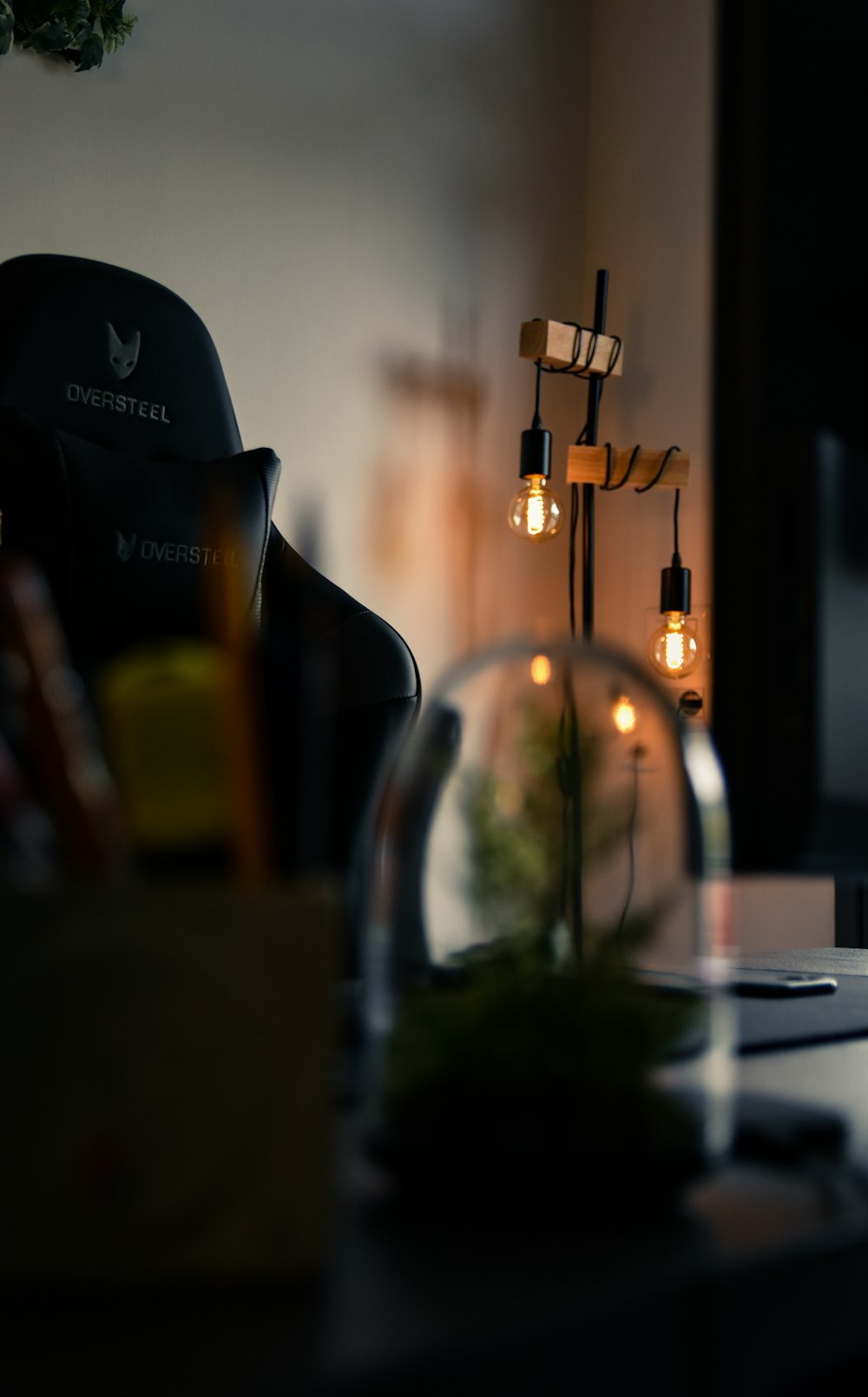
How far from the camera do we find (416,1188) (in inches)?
14.6

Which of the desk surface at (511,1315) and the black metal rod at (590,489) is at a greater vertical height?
the black metal rod at (590,489)

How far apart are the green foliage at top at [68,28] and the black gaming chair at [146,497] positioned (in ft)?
2.95

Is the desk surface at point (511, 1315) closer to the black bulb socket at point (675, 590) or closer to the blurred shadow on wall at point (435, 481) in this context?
the black bulb socket at point (675, 590)

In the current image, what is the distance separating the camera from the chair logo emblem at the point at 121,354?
1.66 metres

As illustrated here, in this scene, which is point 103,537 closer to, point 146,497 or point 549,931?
point 146,497

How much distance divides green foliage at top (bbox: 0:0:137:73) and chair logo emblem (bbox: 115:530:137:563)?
4.23 feet

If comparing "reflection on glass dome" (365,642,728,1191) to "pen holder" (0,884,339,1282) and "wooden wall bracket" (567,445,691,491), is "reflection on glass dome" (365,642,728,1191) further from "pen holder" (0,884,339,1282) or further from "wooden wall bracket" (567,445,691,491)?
"wooden wall bracket" (567,445,691,491)

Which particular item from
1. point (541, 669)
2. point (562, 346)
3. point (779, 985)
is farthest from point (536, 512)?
point (541, 669)

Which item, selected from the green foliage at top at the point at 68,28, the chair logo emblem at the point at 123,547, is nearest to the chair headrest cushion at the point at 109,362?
the chair logo emblem at the point at 123,547

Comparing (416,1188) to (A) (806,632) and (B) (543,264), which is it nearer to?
(A) (806,632)

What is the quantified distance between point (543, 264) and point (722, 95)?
2930 mm

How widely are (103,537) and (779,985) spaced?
93cm

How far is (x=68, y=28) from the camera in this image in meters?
2.37

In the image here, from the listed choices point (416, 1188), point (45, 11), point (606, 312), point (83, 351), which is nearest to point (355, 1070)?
point (416, 1188)
